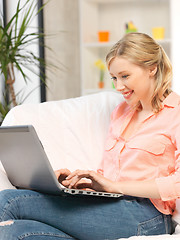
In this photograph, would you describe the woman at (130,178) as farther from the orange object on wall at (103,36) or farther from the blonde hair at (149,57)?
the orange object on wall at (103,36)

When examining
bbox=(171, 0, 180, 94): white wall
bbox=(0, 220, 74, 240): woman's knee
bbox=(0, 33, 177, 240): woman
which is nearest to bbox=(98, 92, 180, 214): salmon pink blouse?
bbox=(0, 33, 177, 240): woman

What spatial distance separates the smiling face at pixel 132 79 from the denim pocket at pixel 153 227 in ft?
1.38

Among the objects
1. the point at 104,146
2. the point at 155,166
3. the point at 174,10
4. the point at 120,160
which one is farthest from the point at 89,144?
the point at 174,10

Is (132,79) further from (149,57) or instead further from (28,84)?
(28,84)

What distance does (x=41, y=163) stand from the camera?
1.40 m

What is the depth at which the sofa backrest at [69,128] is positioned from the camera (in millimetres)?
1920

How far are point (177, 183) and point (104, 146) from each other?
50cm

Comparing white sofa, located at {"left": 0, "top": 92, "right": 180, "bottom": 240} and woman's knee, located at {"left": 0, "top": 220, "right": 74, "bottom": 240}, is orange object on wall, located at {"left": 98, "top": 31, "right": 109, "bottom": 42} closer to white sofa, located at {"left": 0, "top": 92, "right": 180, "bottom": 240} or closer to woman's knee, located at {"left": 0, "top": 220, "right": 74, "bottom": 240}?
white sofa, located at {"left": 0, "top": 92, "right": 180, "bottom": 240}

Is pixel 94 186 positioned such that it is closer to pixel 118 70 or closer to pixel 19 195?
pixel 19 195

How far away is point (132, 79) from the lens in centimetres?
163

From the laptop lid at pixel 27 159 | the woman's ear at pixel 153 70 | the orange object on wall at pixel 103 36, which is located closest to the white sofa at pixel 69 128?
the laptop lid at pixel 27 159

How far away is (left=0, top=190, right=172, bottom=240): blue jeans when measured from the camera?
4.92 feet

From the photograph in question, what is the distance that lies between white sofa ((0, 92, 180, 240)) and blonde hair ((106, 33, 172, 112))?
38cm

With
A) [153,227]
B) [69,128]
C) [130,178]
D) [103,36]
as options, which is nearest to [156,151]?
[130,178]
